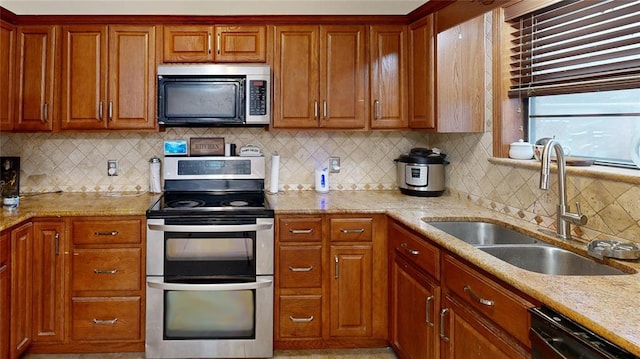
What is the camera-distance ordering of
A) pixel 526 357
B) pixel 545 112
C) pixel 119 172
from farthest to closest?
pixel 119 172, pixel 545 112, pixel 526 357

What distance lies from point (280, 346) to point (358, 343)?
48 centimetres

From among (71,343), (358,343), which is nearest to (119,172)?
(71,343)

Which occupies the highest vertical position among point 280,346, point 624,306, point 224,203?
point 224,203

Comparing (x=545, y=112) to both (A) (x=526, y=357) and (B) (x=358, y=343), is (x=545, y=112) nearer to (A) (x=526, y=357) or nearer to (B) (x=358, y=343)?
(A) (x=526, y=357)

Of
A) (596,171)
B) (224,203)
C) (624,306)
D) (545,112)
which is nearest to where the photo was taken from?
(624,306)

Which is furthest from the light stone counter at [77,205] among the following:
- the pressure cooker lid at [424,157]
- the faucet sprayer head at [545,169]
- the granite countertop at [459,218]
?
the faucet sprayer head at [545,169]

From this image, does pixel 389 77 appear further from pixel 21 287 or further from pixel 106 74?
pixel 21 287

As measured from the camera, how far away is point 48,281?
8.66 feet

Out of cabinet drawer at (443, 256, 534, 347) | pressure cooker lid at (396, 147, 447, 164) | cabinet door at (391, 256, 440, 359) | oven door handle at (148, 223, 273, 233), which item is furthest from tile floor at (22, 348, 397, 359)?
pressure cooker lid at (396, 147, 447, 164)

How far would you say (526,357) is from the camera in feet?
4.59

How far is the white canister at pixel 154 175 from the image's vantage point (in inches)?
129

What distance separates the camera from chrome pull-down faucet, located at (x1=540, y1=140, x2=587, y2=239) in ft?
5.98

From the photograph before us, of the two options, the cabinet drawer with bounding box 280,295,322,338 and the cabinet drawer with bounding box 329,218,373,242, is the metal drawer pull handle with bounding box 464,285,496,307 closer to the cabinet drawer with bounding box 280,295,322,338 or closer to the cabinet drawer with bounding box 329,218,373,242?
the cabinet drawer with bounding box 329,218,373,242

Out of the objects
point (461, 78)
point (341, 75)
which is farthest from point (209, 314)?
point (461, 78)
